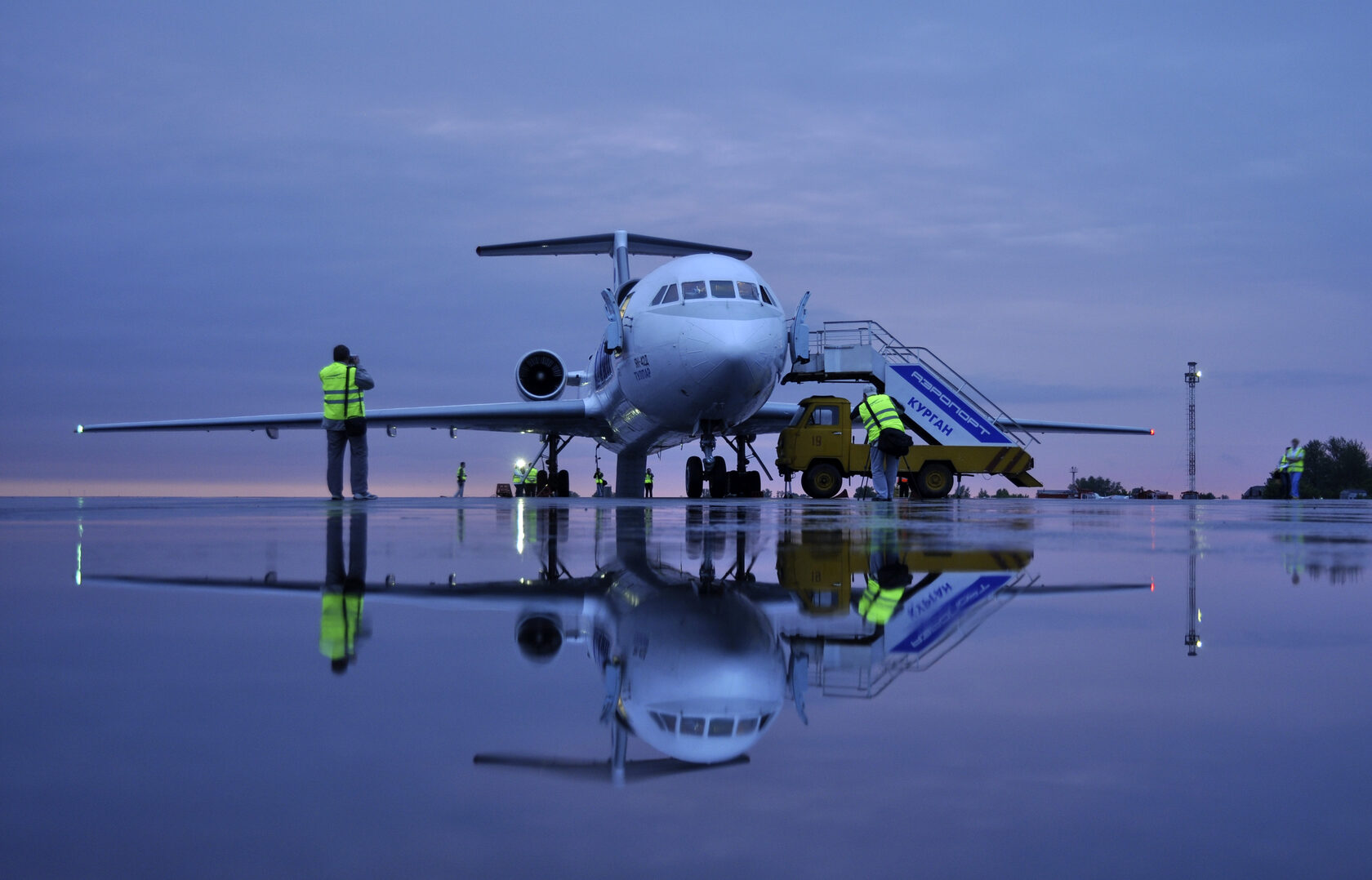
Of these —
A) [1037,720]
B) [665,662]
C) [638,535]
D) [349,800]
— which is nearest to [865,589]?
[665,662]

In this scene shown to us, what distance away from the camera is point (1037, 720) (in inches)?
60.4

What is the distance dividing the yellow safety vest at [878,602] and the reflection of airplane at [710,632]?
0.03 m

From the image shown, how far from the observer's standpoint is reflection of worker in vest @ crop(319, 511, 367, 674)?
2.08 metres

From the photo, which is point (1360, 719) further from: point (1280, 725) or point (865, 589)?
point (865, 589)

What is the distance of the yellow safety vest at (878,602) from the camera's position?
2.57 meters

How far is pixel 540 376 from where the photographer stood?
23344 millimetres

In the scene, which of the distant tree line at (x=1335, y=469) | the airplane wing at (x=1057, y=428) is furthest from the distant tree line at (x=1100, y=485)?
the airplane wing at (x=1057, y=428)

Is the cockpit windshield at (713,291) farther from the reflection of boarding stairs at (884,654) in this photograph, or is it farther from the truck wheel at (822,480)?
the reflection of boarding stairs at (884,654)

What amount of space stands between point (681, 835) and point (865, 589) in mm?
2065

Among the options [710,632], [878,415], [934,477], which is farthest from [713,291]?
[710,632]

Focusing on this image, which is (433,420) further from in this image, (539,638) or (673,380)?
(539,638)

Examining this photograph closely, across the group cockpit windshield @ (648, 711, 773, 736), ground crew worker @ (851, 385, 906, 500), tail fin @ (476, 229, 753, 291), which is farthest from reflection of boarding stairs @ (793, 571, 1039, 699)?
tail fin @ (476, 229, 753, 291)

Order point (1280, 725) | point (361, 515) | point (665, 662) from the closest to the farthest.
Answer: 1. point (1280, 725)
2. point (665, 662)
3. point (361, 515)

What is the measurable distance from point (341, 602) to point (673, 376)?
1303cm
